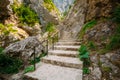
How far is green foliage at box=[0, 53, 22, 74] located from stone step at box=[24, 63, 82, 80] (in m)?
1.07

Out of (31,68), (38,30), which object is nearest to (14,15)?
(38,30)

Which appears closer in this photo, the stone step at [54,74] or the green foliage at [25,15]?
the stone step at [54,74]

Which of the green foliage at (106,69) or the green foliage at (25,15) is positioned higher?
the green foliage at (25,15)

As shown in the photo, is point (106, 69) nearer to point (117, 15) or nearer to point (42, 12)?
point (117, 15)

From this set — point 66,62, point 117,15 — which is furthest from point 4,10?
point 117,15

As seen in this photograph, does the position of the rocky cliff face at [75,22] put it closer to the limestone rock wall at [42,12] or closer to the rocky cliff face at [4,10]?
the limestone rock wall at [42,12]

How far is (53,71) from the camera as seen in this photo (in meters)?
6.14

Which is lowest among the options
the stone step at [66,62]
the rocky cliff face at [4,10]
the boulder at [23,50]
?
the stone step at [66,62]

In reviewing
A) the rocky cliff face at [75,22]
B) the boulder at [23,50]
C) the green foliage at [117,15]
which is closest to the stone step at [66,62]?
the boulder at [23,50]

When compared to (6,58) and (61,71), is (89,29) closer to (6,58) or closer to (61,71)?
(61,71)

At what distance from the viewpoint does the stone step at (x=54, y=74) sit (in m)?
5.50

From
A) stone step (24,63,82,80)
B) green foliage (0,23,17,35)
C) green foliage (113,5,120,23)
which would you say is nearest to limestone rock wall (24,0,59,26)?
green foliage (0,23,17,35)

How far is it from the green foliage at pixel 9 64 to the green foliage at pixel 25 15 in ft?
25.2

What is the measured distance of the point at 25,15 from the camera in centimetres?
1466
